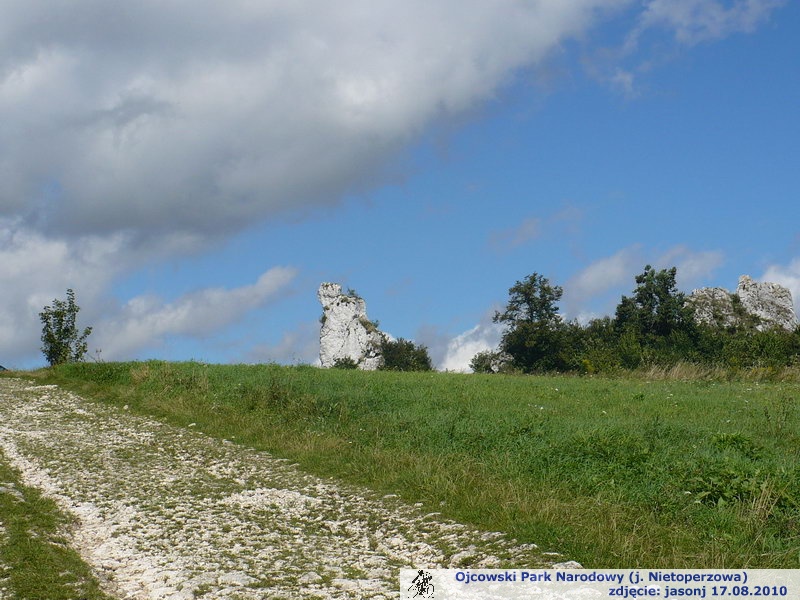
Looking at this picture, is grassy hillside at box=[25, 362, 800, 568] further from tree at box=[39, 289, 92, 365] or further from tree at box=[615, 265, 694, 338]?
tree at box=[615, 265, 694, 338]

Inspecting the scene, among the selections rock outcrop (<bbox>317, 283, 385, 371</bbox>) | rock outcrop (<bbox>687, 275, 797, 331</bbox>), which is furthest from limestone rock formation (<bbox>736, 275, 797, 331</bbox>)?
rock outcrop (<bbox>317, 283, 385, 371</bbox>)

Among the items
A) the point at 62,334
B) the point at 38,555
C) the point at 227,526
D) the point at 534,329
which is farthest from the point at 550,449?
the point at 534,329

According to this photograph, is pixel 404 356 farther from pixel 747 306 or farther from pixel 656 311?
pixel 747 306

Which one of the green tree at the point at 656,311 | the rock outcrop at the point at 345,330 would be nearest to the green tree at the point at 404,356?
the rock outcrop at the point at 345,330

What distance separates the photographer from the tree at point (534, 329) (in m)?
73.3

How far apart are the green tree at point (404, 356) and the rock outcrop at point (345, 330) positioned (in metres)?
4.75

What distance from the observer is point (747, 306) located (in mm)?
79875

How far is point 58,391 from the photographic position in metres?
23.8

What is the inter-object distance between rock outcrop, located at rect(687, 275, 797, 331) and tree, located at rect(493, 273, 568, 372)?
45.2 feet

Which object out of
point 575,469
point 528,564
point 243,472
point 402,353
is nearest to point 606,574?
point 528,564

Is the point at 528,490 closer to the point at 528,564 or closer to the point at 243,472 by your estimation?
the point at 528,564

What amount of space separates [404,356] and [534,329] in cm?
1526

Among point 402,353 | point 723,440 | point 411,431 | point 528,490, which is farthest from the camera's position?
point 402,353

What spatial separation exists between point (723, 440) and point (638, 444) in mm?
2069
